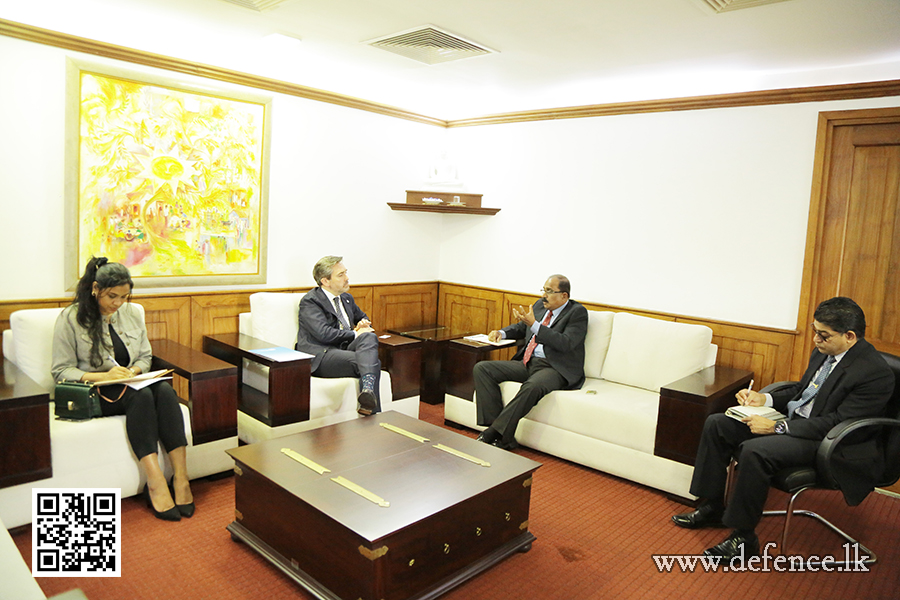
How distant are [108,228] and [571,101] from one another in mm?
3623

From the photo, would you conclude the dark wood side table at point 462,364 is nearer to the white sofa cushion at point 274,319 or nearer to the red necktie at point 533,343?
the red necktie at point 533,343

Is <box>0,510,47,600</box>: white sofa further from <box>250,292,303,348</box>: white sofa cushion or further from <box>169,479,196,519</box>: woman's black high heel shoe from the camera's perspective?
<box>250,292,303,348</box>: white sofa cushion

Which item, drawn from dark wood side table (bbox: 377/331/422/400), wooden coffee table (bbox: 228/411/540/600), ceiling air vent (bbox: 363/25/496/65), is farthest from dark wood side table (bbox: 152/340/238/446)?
ceiling air vent (bbox: 363/25/496/65)

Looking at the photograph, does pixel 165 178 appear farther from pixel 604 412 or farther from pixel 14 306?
pixel 604 412

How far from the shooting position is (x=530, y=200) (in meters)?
5.23

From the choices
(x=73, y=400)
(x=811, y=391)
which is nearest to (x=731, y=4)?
(x=811, y=391)

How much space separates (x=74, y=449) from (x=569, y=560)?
7.91 feet

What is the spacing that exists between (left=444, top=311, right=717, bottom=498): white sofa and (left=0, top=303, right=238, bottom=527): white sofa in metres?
1.91

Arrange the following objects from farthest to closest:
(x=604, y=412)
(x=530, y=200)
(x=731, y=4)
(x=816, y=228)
→ (x=530, y=200) → (x=816, y=228) → (x=604, y=412) → (x=731, y=4)

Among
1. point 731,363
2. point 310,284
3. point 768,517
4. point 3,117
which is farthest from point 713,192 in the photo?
point 3,117

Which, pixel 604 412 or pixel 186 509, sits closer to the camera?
pixel 186 509

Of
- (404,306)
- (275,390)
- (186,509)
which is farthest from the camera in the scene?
(404,306)

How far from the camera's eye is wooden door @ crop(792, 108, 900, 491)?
3613 millimetres

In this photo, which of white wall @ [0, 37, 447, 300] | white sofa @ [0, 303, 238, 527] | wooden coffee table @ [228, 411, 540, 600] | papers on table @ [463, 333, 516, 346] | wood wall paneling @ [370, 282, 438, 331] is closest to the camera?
wooden coffee table @ [228, 411, 540, 600]
